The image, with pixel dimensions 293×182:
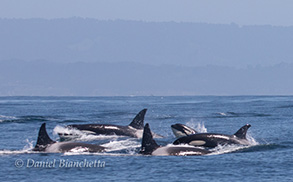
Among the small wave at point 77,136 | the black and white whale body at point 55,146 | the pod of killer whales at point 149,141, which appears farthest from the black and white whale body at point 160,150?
the small wave at point 77,136

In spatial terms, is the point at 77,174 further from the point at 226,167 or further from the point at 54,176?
the point at 226,167

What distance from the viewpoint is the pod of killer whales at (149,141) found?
29422 millimetres

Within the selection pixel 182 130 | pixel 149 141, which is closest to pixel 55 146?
pixel 149 141

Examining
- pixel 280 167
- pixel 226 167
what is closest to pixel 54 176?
pixel 226 167

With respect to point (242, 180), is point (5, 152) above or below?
above

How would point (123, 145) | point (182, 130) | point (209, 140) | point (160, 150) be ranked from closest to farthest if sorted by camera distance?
point (160, 150)
point (209, 140)
point (123, 145)
point (182, 130)

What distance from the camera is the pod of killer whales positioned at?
29.4 metres

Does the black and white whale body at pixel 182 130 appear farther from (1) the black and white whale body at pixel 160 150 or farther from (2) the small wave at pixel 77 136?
(1) the black and white whale body at pixel 160 150

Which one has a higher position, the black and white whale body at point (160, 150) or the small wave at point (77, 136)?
the small wave at point (77, 136)

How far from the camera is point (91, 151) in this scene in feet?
101

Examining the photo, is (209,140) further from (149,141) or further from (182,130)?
(149,141)

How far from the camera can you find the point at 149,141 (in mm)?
29141

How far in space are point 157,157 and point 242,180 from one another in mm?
5496

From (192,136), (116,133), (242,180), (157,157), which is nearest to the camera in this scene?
(242,180)
